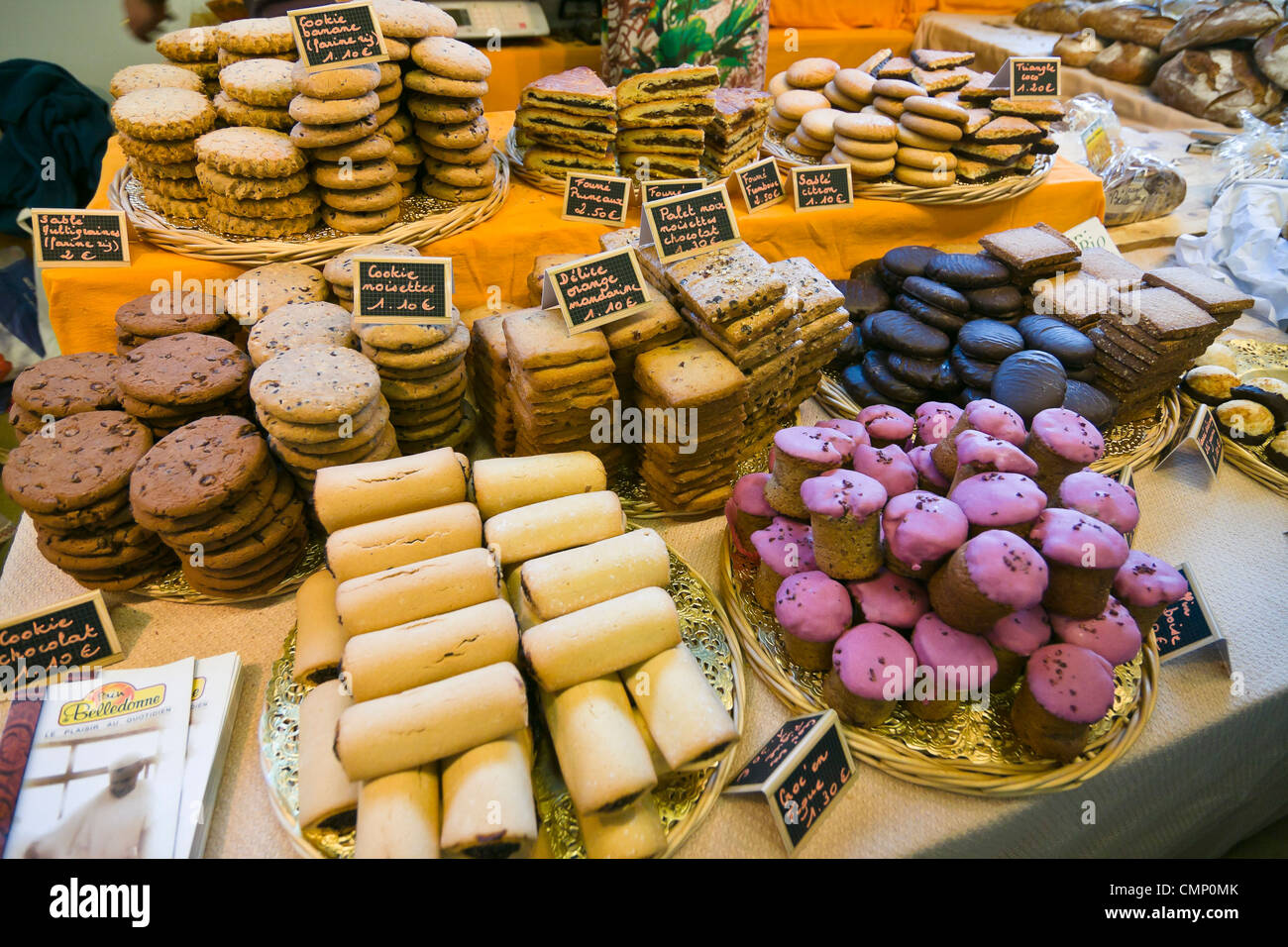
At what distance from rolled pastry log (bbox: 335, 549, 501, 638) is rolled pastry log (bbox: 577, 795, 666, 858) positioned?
54 cm

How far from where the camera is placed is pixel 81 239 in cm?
245

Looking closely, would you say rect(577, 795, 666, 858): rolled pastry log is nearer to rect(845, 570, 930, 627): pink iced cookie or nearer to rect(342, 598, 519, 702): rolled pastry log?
rect(342, 598, 519, 702): rolled pastry log

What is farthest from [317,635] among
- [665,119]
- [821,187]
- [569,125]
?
[821,187]

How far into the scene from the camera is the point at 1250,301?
102 inches

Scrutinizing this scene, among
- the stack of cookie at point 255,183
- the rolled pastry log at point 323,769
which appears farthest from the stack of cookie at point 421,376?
the rolled pastry log at point 323,769

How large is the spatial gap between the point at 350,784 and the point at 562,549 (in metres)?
0.69

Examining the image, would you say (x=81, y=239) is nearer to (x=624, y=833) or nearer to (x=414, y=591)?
(x=414, y=591)

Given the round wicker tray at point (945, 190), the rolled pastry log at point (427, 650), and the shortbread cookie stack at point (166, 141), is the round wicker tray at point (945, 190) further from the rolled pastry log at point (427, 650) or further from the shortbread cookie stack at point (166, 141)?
the rolled pastry log at point (427, 650)

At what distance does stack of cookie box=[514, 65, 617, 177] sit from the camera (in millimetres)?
2809

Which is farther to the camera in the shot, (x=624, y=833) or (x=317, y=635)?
(x=317, y=635)

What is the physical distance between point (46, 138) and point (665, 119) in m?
3.11

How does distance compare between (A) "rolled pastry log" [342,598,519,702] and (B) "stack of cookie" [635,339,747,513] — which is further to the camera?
(B) "stack of cookie" [635,339,747,513]

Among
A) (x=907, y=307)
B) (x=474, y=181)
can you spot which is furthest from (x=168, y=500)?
(x=907, y=307)

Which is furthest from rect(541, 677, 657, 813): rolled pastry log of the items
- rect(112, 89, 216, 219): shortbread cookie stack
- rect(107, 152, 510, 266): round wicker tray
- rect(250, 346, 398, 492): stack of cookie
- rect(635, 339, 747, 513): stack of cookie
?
rect(112, 89, 216, 219): shortbread cookie stack
